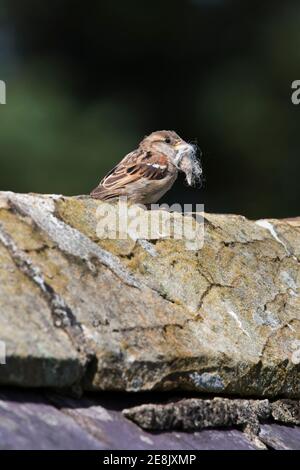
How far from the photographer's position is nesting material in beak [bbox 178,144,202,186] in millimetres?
4239

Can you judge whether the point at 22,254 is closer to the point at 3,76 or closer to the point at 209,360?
the point at 209,360

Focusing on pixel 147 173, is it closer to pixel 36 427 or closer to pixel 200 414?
pixel 200 414

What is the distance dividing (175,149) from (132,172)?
17.5 inches

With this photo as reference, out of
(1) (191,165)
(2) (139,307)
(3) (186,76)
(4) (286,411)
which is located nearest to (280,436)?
(4) (286,411)

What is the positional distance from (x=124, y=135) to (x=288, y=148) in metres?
1.60

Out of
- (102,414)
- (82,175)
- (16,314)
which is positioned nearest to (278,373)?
(102,414)

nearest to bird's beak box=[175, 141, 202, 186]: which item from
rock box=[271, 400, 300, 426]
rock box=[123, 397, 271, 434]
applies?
rock box=[271, 400, 300, 426]

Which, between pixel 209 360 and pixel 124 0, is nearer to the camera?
pixel 209 360

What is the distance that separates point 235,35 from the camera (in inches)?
397

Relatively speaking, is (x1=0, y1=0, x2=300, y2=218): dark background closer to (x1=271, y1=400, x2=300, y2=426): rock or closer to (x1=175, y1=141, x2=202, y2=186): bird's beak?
(x1=175, y1=141, x2=202, y2=186): bird's beak

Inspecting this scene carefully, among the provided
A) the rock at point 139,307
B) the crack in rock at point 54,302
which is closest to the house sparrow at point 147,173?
the rock at point 139,307

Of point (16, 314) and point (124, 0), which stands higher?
point (124, 0)

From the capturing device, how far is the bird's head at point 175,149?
4750 millimetres
